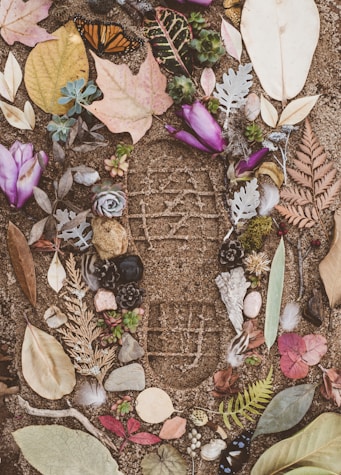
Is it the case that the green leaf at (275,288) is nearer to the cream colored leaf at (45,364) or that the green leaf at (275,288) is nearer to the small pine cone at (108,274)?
the small pine cone at (108,274)

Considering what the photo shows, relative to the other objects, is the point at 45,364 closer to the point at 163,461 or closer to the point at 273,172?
the point at 163,461

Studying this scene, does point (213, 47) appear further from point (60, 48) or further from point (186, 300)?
point (186, 300)

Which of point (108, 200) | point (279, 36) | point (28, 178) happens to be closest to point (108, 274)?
point (108, 200)

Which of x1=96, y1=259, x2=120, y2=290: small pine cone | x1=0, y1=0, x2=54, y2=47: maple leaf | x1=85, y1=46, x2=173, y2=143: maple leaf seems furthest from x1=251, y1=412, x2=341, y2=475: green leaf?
x1=0, y1=0, x2=54, y2=47: maple leaf

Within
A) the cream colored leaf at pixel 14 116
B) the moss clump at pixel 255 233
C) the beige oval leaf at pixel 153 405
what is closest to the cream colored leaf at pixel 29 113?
the cream colored leaf at pixel 14 116

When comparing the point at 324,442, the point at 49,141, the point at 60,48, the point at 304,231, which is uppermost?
the point at 60,48

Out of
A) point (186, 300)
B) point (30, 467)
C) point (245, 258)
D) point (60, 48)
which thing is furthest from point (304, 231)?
point (30, 467)
